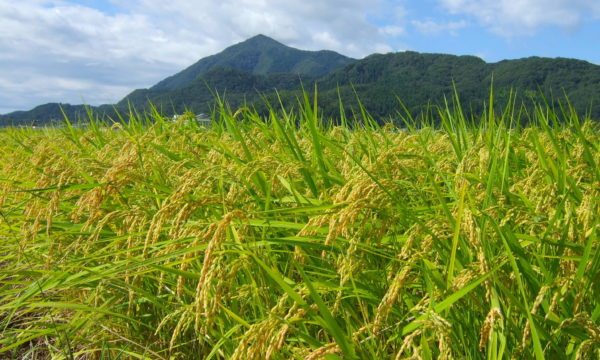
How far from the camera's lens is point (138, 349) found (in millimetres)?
2260

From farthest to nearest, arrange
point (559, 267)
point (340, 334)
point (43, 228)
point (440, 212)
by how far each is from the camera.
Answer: point (43, 228), point (440, 212), point (559, 267), point (340, 334)

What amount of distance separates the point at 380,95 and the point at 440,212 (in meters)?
119

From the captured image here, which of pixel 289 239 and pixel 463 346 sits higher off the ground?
pixel 289 239

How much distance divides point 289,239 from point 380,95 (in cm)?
11994

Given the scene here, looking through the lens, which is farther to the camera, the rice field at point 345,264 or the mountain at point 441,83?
the mountain at point 441,83

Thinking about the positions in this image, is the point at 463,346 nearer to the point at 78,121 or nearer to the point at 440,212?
the point at 440,212

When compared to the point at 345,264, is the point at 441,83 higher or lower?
lower

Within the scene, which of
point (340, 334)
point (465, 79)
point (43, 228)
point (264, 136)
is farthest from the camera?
point (465, 79)

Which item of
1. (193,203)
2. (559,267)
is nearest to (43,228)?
(193,203)

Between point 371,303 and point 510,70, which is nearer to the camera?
point 371,303

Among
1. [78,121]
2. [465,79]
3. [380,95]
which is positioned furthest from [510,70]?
[78,121]

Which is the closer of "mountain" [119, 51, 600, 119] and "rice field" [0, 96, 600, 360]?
"rice field" [0, 96, 600, 360]

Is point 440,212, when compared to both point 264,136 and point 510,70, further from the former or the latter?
point 510,70

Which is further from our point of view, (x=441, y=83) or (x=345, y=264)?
(x=441, y=83)
